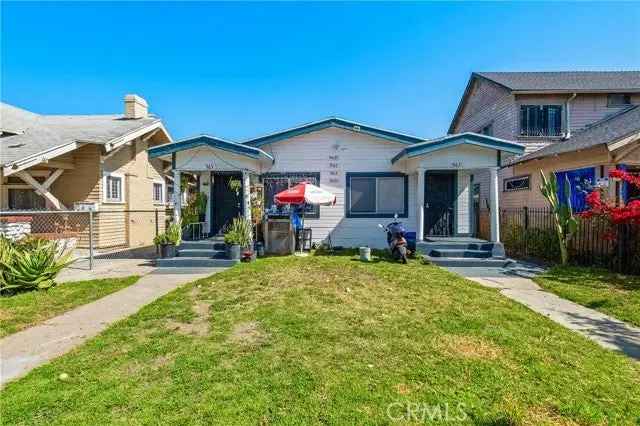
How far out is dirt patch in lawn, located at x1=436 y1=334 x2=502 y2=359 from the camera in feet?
11.8

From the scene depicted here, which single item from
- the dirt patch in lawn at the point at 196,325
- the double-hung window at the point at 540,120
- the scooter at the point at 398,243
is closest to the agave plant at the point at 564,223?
the scooter at the point at 398,243

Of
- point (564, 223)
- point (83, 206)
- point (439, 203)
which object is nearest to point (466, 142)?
point (439, 203)

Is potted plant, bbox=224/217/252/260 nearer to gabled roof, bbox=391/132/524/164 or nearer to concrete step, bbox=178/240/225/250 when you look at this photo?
concrete step, bbox=178/240/225/250

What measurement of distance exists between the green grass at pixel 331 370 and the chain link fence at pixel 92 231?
7219mm

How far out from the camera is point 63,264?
22.2 ft

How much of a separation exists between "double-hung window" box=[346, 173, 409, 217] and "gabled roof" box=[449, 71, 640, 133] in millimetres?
9307

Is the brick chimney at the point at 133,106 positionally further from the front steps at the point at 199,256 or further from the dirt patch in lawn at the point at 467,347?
the dirt patch in lawn at the point at 467,347

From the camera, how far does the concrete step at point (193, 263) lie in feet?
29.6

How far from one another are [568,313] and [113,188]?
15.3m

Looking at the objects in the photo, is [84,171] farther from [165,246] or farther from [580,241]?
[580,241]

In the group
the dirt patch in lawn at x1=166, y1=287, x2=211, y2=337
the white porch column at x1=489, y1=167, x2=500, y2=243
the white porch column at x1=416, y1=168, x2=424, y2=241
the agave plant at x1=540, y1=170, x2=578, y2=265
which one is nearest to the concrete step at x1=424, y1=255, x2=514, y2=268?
the white porch column at x1=489, y1=167, x2=500, y2=243

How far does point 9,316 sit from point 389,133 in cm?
1066

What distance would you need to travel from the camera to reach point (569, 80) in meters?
17.0

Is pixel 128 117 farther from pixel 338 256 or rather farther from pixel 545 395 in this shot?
pixel 545 395
